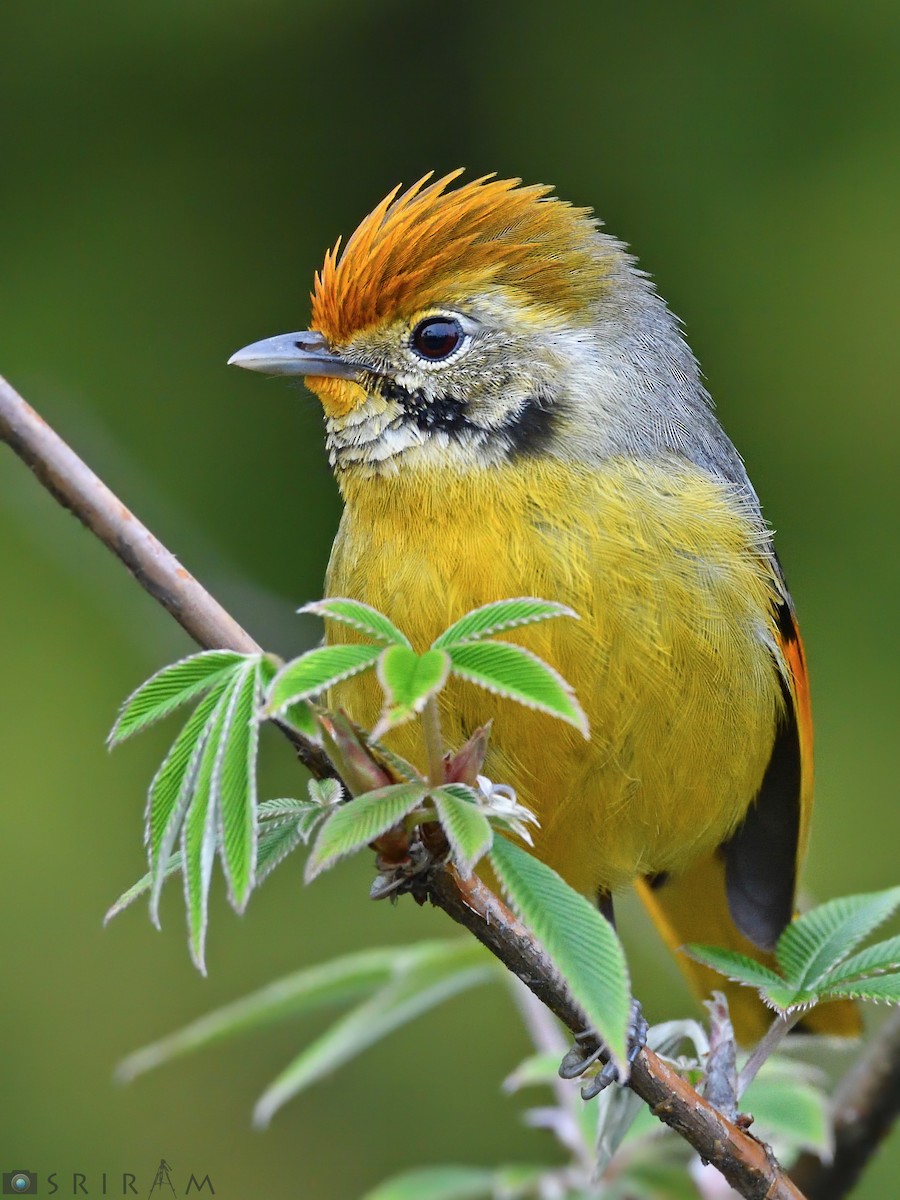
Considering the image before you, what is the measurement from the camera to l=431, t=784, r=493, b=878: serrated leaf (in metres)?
1.93

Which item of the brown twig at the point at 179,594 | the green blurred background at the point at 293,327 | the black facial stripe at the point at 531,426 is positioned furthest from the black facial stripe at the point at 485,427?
the green blurred background at the point at 293,327

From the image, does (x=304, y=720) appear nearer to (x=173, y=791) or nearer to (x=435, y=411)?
(x=173, y=791)

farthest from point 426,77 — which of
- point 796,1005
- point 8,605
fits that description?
point 796,1005

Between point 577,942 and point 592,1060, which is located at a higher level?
point 577,942

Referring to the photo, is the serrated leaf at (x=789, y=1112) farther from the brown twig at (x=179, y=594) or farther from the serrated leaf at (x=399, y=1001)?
the brown twig at (x=179, y=594)

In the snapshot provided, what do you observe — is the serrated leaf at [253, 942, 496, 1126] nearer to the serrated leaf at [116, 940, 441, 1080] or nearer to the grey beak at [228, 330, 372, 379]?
the serrated leaf at [116, 940, 441, 1080]

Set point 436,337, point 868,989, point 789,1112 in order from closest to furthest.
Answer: point 868,989 < point 789,1112 < point 436,337

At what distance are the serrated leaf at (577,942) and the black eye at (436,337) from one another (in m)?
1.86

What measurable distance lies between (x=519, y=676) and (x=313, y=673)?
0.27 m

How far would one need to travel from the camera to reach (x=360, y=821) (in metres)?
2.00

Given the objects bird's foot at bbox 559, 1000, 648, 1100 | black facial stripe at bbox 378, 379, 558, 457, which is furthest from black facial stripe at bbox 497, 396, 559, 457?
bird's foot at bbox 559, 1000, 648, 1100

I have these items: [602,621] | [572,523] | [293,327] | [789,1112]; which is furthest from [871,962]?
[293,327]

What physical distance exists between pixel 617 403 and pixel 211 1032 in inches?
69.0

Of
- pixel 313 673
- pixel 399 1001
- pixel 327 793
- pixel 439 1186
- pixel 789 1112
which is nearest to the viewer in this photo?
pixel 313 673
